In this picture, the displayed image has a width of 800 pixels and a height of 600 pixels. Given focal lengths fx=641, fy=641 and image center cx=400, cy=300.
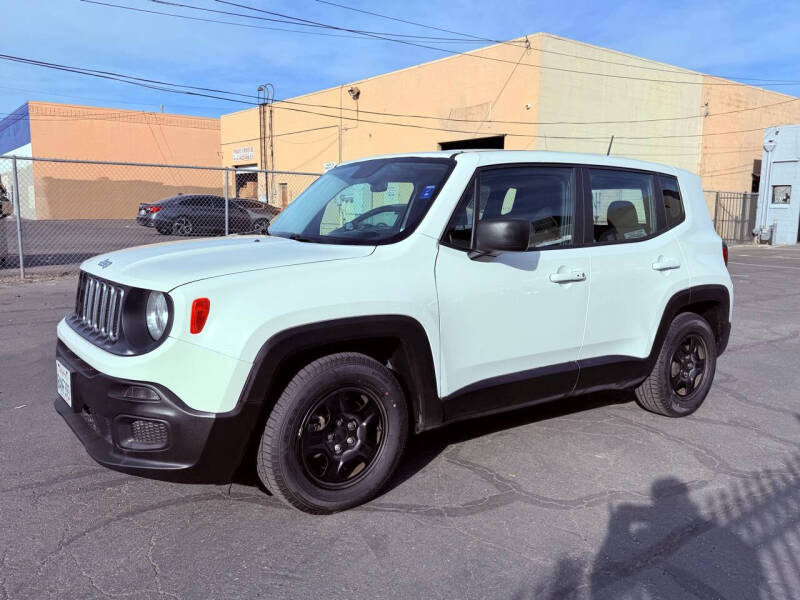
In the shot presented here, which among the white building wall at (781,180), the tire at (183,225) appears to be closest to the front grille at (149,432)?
the tire at (183,225)

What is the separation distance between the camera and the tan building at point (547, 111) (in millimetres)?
23391

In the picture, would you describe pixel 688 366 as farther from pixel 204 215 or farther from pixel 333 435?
pixel 204 215

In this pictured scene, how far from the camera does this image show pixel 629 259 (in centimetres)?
421

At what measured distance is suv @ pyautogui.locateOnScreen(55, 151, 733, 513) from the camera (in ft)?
9.12

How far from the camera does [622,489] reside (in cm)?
360

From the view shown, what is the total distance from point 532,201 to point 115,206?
41.1 meters

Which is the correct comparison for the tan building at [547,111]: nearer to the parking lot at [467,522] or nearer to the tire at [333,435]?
the parking lot at [467,522]

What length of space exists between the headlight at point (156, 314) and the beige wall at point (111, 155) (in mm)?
37110

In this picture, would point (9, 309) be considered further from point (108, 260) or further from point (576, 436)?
point (576, 436)

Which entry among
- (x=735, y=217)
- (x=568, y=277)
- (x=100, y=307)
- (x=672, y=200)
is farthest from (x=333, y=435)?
(x=735, y=217)

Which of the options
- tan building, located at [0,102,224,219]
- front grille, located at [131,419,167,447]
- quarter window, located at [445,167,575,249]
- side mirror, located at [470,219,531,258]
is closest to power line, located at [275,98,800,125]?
tan building, located at [0,102,224,219]

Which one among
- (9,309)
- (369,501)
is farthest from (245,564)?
(9,309)

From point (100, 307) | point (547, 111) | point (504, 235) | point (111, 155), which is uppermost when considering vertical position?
point (547, 111)

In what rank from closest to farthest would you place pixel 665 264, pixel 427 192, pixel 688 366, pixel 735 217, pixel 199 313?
pixel 199 313 < pixel 427 192 < pixel 665 264 < pixel 688 366 < pixel 735 217
